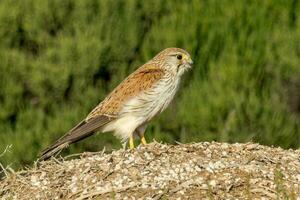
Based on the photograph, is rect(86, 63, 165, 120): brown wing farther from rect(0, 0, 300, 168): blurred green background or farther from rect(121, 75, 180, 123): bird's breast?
rect(0, 0, 300, 168): blurred green background

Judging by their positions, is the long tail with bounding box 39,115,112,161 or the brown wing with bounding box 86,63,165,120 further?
the brown wing with bounding box 86,63,165,120

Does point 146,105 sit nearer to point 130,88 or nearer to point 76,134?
point 130,88

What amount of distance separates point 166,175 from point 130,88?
2.12m

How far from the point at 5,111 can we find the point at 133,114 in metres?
2.60

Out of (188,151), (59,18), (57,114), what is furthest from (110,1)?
(188,151)

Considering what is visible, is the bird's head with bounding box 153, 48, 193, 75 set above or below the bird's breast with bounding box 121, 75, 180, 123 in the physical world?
above

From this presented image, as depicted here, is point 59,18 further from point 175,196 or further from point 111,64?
point 175,196

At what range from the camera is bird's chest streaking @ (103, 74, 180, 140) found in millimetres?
9297

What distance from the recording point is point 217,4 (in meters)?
12.1

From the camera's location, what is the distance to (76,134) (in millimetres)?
9336

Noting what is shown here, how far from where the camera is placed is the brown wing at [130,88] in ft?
30.9

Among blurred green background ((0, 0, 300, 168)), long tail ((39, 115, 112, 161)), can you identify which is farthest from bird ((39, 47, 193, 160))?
blurred green background ((0, 0, 300, 168))

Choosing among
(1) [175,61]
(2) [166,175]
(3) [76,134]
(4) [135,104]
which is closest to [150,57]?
(1) [175,61]

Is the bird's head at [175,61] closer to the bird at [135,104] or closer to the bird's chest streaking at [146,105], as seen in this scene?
the bird at [135,104]
